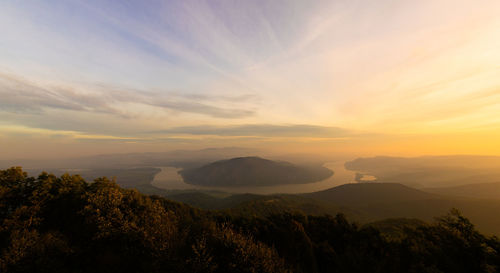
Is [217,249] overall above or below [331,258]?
above

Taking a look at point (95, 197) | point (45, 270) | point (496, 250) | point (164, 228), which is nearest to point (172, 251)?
point (164, 228)

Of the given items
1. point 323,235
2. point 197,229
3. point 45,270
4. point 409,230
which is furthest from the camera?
point 323,235

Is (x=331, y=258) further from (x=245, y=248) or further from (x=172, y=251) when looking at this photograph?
(x=172, y=251)

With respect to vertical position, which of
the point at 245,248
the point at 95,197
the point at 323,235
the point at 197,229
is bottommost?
the point at 323,235

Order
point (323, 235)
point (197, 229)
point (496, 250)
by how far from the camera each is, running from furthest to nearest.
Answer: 1. point (323, 235)
2. point (197, 229)
3. point (496, 250)

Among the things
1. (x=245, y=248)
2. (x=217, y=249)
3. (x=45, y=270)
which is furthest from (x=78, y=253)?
(x=245, y=248)

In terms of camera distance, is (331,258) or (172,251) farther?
(331,258)
